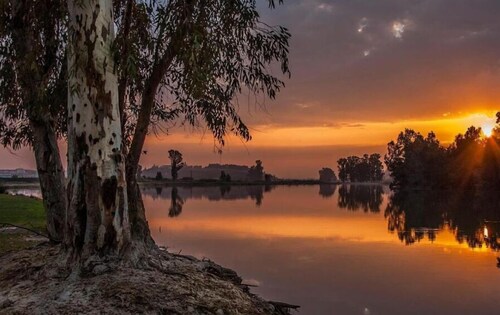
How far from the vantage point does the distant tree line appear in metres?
92.5

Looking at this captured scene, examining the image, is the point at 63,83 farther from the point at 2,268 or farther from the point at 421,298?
the point at 421,298

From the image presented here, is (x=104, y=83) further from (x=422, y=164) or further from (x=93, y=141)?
(x=422, y=164)

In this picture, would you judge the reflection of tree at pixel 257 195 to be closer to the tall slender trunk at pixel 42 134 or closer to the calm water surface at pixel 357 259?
the calm water surface at pixel 357 259

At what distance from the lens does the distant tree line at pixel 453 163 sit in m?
92.5

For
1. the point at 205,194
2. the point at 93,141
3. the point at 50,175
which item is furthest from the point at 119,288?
the point at 205,194

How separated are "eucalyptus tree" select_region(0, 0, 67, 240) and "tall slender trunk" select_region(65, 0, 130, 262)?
243 centimetres

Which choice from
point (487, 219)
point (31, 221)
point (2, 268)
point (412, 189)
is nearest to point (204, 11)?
point (2, 268)

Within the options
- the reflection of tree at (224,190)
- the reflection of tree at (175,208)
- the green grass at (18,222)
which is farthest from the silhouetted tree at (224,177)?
the green grass at (18,222)

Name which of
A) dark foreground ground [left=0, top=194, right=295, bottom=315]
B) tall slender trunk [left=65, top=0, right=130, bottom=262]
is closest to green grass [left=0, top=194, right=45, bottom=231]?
dark foreground ground [left=0, top=194, right=295, bottom=315]

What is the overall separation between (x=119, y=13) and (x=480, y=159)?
98087mm

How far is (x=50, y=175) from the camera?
11422 mm

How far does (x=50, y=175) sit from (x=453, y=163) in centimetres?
10415

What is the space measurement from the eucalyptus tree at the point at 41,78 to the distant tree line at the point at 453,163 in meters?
87.2

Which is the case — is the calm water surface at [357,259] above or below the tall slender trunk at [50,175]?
below
